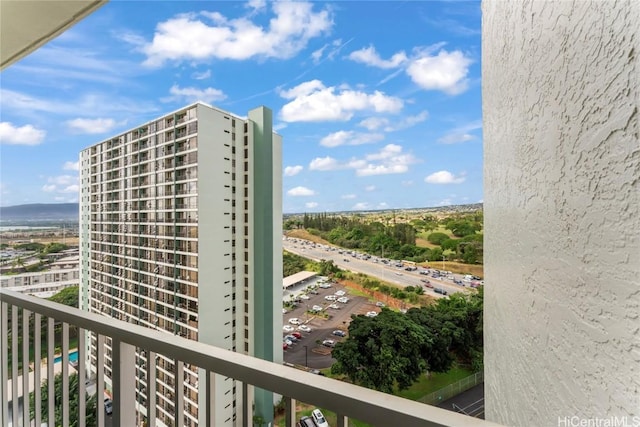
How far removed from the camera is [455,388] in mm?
1209

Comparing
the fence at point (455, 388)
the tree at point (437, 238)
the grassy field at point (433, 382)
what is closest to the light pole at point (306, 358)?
the grassy field at point (433, 382)

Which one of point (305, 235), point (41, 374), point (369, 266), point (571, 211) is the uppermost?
point (571, 211)

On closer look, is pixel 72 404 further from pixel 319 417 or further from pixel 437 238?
pixel 437 238

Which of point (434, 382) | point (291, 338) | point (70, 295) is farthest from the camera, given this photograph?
point (70, 295)

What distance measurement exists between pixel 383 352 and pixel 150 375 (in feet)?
2.98

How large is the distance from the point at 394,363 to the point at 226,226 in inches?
42.5

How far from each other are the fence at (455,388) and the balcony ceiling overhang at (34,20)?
6.32ft

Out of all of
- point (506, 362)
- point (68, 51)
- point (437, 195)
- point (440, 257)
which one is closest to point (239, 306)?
point (440, 257)

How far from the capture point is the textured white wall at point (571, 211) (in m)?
0.28

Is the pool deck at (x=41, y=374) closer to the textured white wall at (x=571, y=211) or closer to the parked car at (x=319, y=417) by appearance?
the parked car at (x=319, y=417)

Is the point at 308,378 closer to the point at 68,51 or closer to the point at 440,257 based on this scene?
the point at 440,257

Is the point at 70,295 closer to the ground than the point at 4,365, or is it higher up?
higher up

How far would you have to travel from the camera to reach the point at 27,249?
6.20 ft

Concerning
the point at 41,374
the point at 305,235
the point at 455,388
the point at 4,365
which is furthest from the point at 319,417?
the point at 4,365
